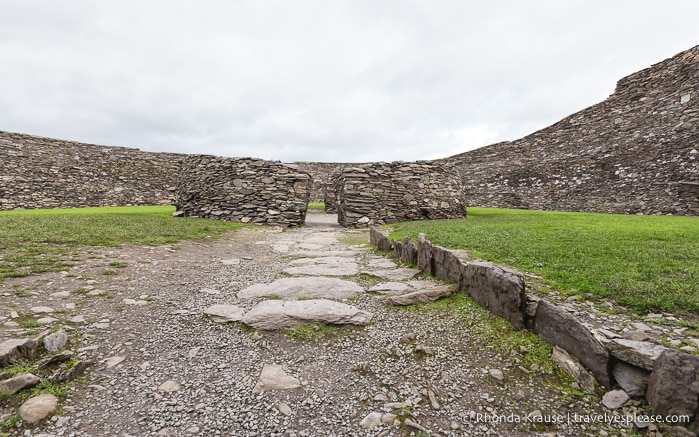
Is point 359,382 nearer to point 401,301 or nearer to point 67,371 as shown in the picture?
point 401,301

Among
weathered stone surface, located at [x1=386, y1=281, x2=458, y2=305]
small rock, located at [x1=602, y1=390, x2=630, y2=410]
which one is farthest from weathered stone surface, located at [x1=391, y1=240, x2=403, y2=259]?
small rock, located at [x1=602, y1=390, x2=630, y2=410]

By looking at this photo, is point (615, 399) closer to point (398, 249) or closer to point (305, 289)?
point (305, 289)

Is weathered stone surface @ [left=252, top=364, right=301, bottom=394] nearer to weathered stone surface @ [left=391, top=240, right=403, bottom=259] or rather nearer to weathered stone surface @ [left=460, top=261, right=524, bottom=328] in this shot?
weathered stone surface @ [left=460, top=261, right=524, bottom=328]

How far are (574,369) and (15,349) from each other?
14.4 ft

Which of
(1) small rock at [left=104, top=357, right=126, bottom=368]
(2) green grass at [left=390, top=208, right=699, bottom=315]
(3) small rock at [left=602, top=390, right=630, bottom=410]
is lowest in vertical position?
(1) small rock at [left=104, top=357, right=126, bottom=368]

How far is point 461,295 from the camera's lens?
381 centimetres

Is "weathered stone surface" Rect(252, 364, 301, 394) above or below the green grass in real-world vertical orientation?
below

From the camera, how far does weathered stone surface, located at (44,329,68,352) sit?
99.3 inches

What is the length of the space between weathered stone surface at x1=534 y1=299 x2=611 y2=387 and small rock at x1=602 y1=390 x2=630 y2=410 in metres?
0.09

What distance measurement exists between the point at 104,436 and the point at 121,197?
23813mm

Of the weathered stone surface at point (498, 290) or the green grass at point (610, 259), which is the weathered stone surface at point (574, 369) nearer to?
the weathered stone surface at point (498, 290)

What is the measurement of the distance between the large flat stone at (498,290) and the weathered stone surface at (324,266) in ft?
7.09

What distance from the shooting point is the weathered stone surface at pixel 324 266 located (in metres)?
5.27

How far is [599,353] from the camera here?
86.4 inches
